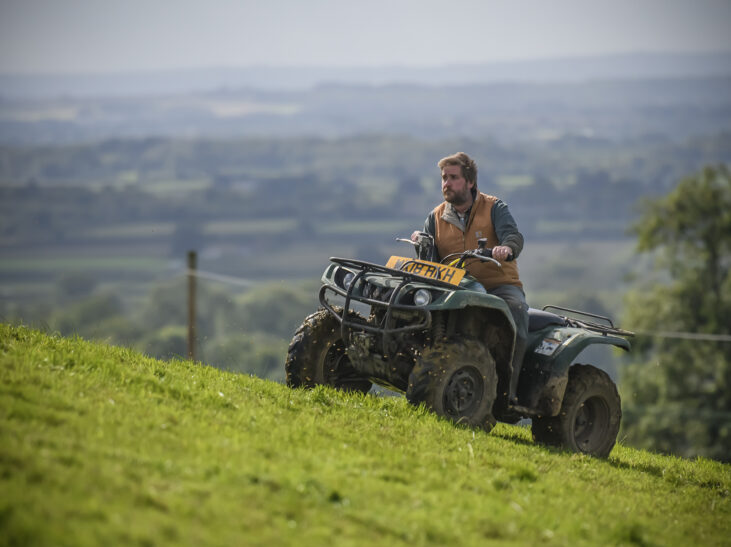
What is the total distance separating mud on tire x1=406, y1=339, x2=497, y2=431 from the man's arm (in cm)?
108

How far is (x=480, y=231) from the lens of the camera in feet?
32.9

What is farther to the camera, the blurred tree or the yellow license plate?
the blurred tree

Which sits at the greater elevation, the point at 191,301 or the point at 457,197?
the point at 457,197

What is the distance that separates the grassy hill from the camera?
5.52 metres

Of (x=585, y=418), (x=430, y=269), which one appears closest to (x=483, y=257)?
(x=430, y=269)

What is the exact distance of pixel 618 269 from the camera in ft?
607

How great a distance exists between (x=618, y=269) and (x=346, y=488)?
607ft

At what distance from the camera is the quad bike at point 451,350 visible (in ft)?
29.9

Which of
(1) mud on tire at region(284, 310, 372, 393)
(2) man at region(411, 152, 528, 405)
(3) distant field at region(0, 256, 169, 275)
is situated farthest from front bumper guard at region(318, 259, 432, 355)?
(3) distant field at region(0, 256, 169, 275)

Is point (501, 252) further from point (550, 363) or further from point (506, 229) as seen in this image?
point (550, 363)

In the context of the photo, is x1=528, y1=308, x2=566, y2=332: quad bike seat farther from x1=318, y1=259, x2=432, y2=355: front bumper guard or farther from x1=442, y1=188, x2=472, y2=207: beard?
x1=318, y1=259, x2=432, y2=355: front bumper guard

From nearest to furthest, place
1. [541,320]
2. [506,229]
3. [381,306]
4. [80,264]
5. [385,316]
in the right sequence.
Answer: [385,316] < [381,306] < [506,229] < [541,320] < [80,264]

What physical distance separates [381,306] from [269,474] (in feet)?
10.4

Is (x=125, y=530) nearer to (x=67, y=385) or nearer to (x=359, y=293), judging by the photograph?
(x=67, y=385)
